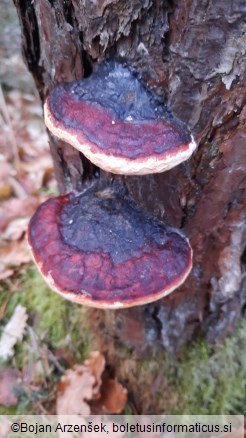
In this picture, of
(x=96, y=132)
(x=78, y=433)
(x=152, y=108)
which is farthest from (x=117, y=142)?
(x=78, y=433)

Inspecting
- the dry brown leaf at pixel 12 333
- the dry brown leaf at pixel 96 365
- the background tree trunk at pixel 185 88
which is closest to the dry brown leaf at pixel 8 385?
the dry brown leaf at pixel 12 333

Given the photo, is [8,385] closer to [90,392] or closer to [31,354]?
[31,354]

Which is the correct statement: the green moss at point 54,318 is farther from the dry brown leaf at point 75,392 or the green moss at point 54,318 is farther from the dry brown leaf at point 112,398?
the dry brown leaf at point 112,398

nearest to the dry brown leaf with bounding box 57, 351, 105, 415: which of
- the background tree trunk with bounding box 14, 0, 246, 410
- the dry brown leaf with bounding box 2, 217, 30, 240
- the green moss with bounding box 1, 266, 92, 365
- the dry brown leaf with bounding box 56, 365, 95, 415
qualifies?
the dry brown leaf with bounding box 56, 365, 95, 415

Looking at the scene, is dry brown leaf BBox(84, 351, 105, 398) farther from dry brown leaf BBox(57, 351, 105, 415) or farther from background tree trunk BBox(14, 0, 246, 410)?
background tree trunk BBox(14, 0, 246, 410)

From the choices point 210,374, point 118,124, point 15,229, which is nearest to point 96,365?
point 210,374

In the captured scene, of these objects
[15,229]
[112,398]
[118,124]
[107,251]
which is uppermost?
[118,124]

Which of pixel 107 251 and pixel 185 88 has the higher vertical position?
pixel 185 88
